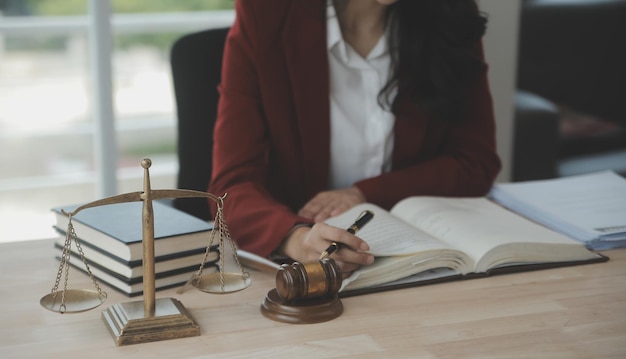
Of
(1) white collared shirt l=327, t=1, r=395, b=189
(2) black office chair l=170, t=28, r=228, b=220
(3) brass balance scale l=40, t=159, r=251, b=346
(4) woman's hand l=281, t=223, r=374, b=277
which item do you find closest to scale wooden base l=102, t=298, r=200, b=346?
(3) brass balance scale l=40, t=159, r=251, b=346

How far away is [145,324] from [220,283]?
14 centimetres

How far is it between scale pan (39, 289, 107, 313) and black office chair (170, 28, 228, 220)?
3.22 ft

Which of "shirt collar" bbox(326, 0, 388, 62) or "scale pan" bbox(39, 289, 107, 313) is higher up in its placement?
"shirt collar" bbox(326, 0, 388, 62)

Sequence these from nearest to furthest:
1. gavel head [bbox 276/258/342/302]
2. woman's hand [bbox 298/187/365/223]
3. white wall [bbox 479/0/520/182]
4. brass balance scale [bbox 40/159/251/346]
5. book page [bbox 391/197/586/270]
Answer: brass balance scale [bbox 40/159/251/346]
gavel head [bbox 276/258/342/302]
book page [bbox 391/197/586/270]
woman's hand [bbox 298/187/365/223]
white wall [bbox 479/0/520/182]

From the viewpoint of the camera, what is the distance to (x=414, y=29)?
2.00m

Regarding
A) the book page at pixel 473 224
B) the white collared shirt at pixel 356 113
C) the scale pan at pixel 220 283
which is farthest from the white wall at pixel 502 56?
the scale pan at pixel 220 283

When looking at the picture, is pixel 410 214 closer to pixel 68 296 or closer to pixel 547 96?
pixel 68 296

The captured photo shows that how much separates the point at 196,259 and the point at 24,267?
0.31 metres

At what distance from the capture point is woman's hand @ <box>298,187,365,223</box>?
67.9 inches

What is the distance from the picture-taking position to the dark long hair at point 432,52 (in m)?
1.97

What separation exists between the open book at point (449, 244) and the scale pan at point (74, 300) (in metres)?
0.38

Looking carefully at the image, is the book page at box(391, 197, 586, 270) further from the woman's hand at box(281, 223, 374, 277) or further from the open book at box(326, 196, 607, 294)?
the woman's hand at box(281, 223, 374, 277)

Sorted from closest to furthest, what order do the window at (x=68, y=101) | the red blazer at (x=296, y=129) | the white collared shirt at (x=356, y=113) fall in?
Result: 1. the red blazer at (x=296, y=129)
2. the white collared shirt at (x=356, y=113)
3. the window at (x=68, y=101)

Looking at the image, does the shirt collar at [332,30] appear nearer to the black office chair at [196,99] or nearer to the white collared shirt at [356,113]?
the white collared shirt at [356,113]
